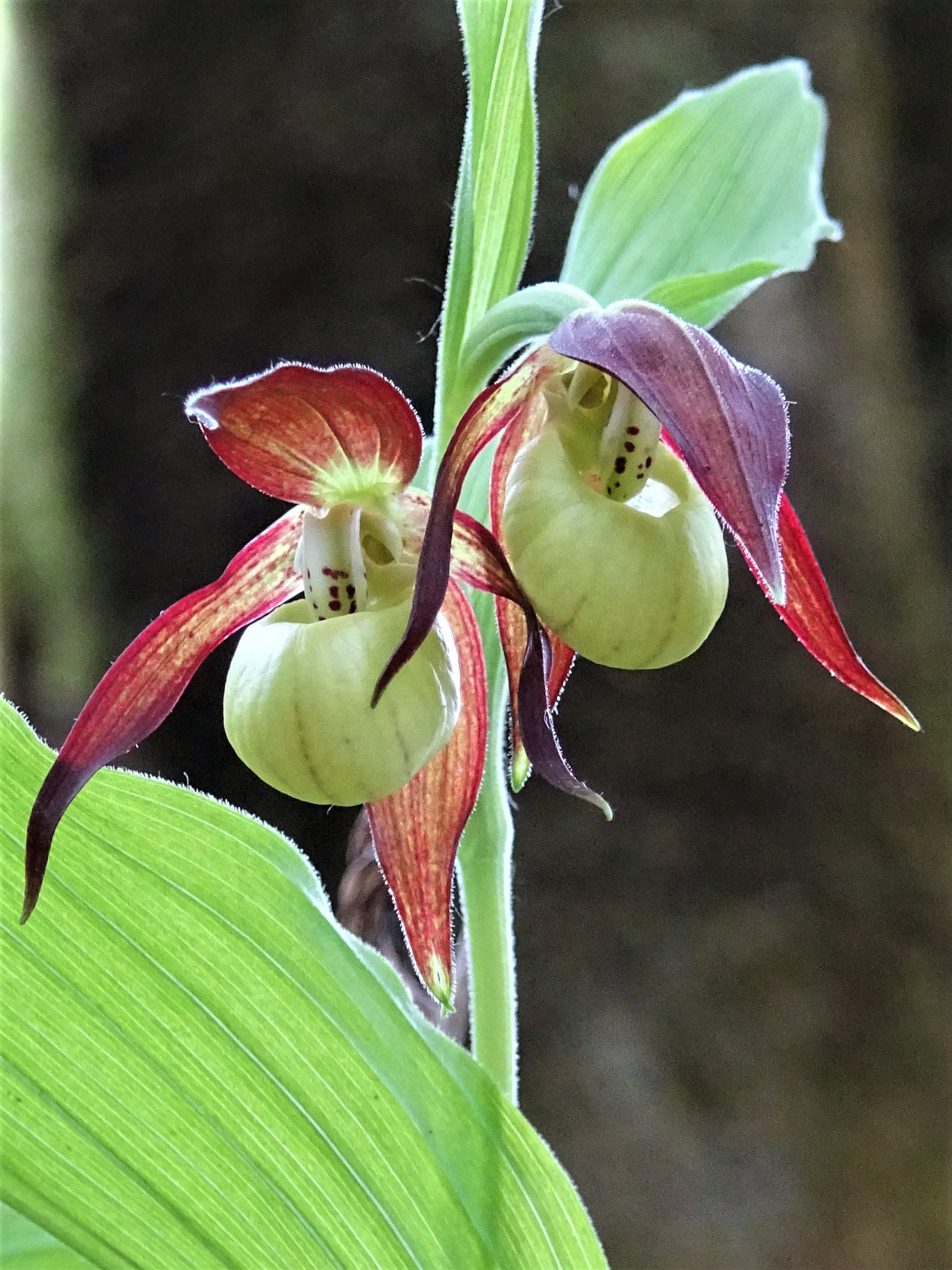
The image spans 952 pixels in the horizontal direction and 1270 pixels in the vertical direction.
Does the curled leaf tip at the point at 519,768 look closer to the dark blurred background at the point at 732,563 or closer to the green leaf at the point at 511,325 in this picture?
the green leaf at the point at 511,325

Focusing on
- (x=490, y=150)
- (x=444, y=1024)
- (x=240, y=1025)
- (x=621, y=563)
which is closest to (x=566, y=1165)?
(x=444, y=1024)

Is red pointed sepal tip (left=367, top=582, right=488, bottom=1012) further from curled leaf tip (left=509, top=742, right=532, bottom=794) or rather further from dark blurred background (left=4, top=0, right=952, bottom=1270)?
dark blurred background (left=4, top=0, right=952, bottom=1270)

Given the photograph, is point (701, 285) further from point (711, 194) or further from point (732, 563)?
point (732, 563)

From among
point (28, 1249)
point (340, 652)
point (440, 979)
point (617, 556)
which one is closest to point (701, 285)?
point (617, 556)

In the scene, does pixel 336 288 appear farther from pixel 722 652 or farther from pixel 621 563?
pixel 621 563

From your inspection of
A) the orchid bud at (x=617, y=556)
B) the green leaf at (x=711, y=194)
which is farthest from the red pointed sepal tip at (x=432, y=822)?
the green leaf at (x=711, y=194)
